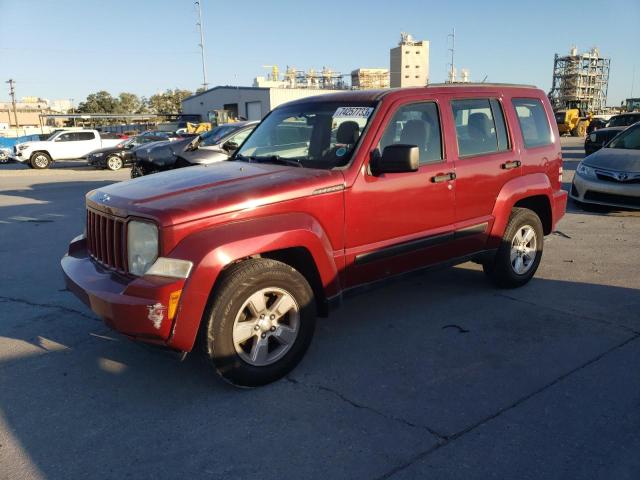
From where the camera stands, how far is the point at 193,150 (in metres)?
11.3

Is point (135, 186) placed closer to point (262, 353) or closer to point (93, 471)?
point (262, 353)

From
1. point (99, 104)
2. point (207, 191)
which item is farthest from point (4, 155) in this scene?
point (99, 104)

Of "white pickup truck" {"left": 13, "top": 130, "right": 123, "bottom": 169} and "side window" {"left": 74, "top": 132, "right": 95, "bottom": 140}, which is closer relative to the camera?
"white pickup truck" {"left": 13, "top": 130, "right": 123, "bottom": 169}

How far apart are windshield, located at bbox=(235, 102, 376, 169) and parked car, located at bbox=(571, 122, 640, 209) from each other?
21.3 ft

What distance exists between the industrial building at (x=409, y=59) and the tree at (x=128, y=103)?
55.1 m

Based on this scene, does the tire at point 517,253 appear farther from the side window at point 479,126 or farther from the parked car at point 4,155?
the parked car at point 4,155

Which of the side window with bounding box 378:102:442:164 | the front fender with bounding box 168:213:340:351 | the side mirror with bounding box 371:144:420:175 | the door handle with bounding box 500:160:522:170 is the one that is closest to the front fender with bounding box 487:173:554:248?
the door handle with bounding box 500:160:522:170

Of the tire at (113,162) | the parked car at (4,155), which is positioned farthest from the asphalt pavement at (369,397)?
the parked car at (4,155)

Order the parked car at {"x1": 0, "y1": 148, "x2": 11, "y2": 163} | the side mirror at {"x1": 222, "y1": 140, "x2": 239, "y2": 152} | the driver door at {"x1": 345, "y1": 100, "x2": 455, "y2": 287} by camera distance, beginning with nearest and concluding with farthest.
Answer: the driver door at {"x1": 345, "y1": 100, "x2": 455, "y2": 287}, the side mirror at {"x1": 222, "y1": 140, "x2": 239, "y2": 152}, the parked car at {"x1": 0, "y1": 148, "x2": 11, "y2": 163}

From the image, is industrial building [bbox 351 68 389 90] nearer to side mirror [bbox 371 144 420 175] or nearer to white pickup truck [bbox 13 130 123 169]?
white pickup truck [bbox 13 130 123 169]

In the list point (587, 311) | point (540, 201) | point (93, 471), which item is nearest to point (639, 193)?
point (540, 201)

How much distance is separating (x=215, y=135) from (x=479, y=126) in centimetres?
843

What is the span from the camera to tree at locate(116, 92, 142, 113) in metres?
109

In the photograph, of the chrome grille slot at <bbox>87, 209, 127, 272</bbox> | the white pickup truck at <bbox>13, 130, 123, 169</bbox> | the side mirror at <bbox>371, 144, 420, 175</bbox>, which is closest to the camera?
the chrome grille slot at <bbox>87, 209, 127, 272</bbox>
